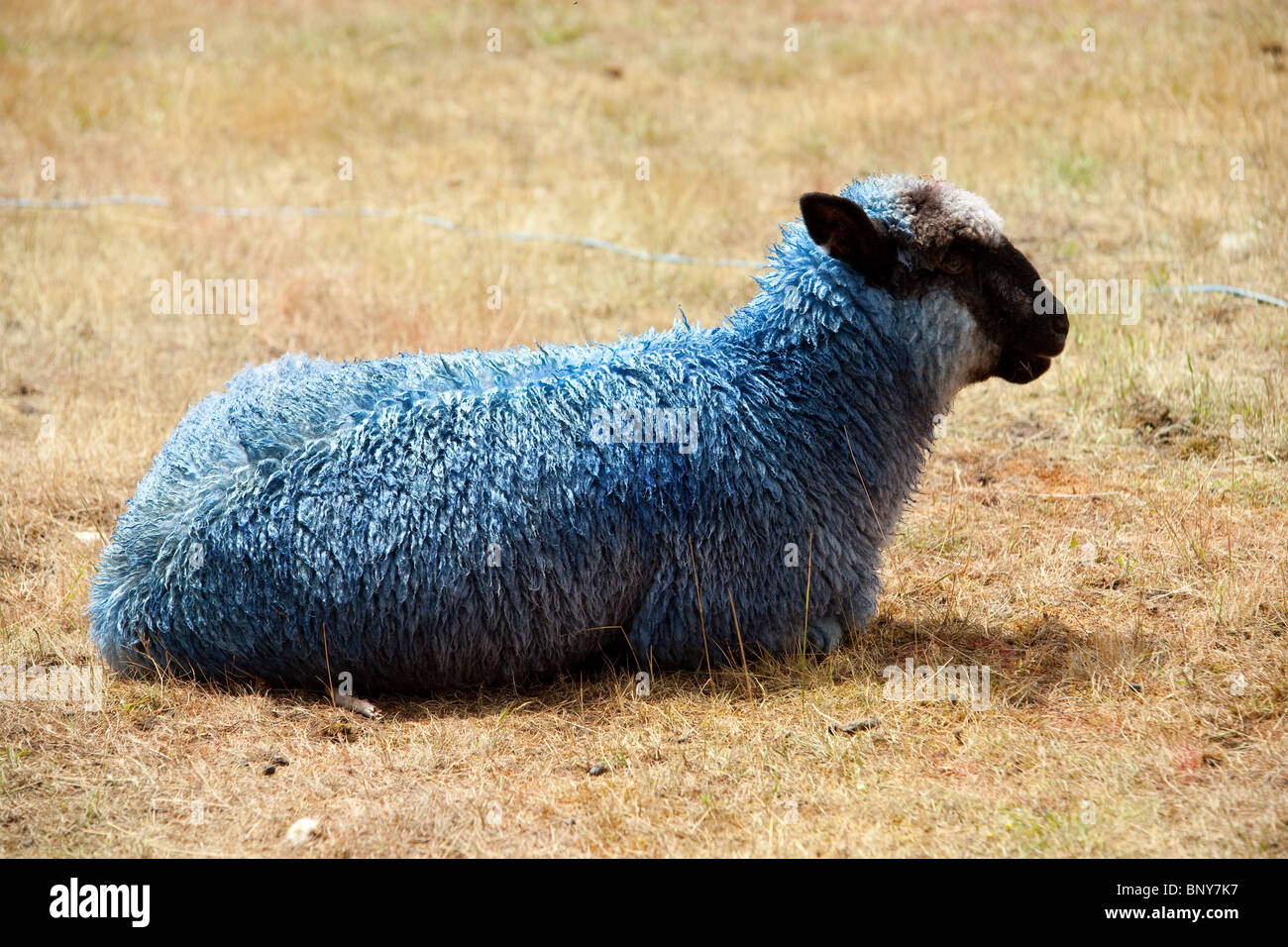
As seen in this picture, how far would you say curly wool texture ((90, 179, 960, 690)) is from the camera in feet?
13.9

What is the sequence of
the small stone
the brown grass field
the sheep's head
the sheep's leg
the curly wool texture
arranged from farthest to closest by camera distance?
the sheep's leg
the sheep's head
the curly wool texture
the brown grass field
the small stone

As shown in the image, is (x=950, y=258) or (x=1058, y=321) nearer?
(x=950, y=258)

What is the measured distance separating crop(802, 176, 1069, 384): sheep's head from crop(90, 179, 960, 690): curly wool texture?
0.19ft

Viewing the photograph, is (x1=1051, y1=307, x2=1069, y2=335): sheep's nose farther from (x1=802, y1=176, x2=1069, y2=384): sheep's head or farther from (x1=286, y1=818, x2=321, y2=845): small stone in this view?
(x1=286, y1=818, x2=321, y2=845): small stone

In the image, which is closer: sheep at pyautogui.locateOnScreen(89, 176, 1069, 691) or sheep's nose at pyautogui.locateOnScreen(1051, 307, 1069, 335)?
sheep at pyautogui.locateOnScreen(89, 176, 1069, 691)

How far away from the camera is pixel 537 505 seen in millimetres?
4270

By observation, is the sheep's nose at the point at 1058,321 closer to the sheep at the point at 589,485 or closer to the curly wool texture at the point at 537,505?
the sheep at the point at 589,485

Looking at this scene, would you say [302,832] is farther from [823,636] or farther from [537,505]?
[823,636]

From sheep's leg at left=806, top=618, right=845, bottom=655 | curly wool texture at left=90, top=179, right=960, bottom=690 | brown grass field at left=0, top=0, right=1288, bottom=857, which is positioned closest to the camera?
brown grass field at left=0, top=0, right=1288, bottom=857

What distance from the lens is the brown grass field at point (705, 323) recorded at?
148 inches

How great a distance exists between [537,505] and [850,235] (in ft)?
4.81

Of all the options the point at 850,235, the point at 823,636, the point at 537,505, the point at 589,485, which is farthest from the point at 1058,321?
the point at 537,505

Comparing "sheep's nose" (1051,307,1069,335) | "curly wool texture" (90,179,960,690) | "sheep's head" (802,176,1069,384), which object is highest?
"sheep's head" (802,176,1069,384)

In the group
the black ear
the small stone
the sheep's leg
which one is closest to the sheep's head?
the black ear
